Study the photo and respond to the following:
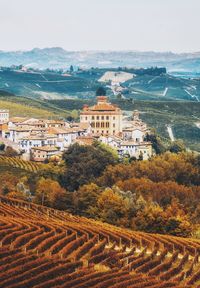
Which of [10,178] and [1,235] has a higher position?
[1,235]

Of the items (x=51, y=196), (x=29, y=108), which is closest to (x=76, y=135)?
(x=51, y=196)

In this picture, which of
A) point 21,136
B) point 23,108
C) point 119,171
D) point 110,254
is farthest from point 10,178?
point 23,108

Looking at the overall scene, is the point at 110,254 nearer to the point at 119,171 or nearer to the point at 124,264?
the point at 124,264

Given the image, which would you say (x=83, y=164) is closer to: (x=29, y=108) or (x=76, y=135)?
(x=76, y=135)

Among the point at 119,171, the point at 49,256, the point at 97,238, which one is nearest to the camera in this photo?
the point at 49,256

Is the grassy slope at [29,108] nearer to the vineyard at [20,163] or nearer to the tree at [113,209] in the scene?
the vineyard at [20,163]

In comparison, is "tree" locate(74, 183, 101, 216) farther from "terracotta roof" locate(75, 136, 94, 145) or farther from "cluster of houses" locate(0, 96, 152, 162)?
"terracotta roof" locate(75, 136, 94, 145)

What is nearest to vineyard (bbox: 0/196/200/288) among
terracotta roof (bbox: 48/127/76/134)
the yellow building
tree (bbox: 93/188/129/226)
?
tree (bbox: 93/188/129/226)
